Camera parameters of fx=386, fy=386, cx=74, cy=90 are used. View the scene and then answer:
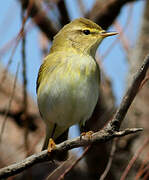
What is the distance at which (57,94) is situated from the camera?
3.33 metres

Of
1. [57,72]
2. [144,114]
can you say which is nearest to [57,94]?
[57,72]

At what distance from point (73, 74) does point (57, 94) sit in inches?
8.7

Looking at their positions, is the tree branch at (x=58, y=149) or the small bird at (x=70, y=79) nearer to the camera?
the tree branch at (x=58, y=149)

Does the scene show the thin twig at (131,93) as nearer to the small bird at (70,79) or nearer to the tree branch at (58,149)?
the tree branch at (58,149)

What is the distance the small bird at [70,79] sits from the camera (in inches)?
131

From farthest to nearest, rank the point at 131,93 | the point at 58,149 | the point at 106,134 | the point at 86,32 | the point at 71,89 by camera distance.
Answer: the point at 86,32, the point at 71,89, the point at 58,149, the point at 106,134, the point at 131,93

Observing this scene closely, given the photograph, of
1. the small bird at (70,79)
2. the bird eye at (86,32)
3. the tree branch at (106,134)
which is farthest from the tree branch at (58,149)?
the bird eye at (86,32)

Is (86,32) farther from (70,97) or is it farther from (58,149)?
(58,149)

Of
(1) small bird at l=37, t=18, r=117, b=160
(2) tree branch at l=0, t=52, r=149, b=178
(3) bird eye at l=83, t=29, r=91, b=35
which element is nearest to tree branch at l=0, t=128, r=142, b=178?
(2) tree branch at l=0, t=52, r=149, b=178

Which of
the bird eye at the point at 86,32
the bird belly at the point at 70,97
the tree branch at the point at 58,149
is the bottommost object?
the tree branch at the point at 58,149

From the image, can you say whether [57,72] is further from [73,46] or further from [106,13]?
[106,13]

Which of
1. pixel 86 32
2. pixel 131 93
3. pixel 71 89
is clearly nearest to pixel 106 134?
pixel 131 93

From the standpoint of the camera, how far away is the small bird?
3316mm

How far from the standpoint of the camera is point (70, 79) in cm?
329
